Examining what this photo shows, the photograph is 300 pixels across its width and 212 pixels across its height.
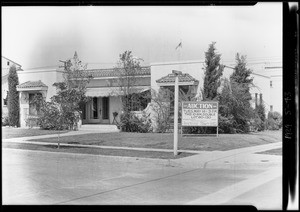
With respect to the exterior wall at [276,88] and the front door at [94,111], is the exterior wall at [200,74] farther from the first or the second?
the front door at [94,111]

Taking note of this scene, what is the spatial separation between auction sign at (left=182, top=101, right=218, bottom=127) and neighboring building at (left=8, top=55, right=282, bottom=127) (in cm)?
18

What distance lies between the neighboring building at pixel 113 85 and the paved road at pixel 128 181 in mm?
634

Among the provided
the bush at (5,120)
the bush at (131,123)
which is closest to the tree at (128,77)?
the bush at (131,123)

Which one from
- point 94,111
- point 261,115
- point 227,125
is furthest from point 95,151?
point 261,115

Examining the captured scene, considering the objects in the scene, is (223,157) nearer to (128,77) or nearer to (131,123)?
(131,123)

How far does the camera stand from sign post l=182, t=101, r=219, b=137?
6.14 m

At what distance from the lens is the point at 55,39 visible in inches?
204

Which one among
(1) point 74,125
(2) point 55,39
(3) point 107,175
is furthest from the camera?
(1) point 74,125

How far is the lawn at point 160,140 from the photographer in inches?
235

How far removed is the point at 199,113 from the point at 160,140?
2.43ft
